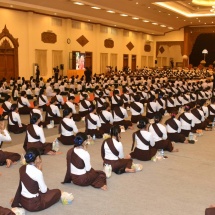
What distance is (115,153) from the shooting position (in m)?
5.82

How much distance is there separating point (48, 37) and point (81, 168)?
19.6 meters

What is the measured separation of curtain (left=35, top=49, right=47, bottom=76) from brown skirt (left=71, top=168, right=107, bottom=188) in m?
18.6

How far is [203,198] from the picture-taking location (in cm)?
513

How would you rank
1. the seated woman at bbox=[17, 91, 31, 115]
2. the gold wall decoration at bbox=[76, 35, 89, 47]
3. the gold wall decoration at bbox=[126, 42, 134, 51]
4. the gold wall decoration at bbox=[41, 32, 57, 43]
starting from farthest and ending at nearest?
the gold wall decoration at bbox=[126, 42, 134, 51]
the gold wall decoration at bbox=[76, 35, 89, 47]
the gold wall decoration at bbox=[41, 32, 57, 43]
the seated woman at bbox=[17, 91, 31, 115]

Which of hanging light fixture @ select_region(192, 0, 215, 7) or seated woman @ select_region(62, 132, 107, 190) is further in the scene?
hanging light fixture @ select_region(192, 0, 215, 7)

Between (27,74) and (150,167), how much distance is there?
1743 cm

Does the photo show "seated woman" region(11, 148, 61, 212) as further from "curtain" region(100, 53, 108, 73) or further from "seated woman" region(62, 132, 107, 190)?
"curtain" region(100, 53, 108, 73)

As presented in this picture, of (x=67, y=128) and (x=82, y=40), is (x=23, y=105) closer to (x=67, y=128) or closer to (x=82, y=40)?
(x=67, y=128)

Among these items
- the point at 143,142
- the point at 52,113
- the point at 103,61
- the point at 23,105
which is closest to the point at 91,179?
the point at 143,142

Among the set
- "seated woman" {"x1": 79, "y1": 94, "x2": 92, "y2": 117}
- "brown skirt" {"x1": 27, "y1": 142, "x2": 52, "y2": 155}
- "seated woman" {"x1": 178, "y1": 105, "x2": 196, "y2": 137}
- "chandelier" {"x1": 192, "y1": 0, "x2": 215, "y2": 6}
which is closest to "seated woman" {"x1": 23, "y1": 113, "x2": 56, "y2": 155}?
"brown skirt" {"x1": 27, "y1": 142, "x2": 52, "y2": 155}

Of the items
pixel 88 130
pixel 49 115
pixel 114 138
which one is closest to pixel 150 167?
pixel 114 138

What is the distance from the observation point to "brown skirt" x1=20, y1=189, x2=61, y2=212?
4473mm

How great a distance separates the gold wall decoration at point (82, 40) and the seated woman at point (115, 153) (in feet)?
70.1

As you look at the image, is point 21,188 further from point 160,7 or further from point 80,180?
point 160,7
